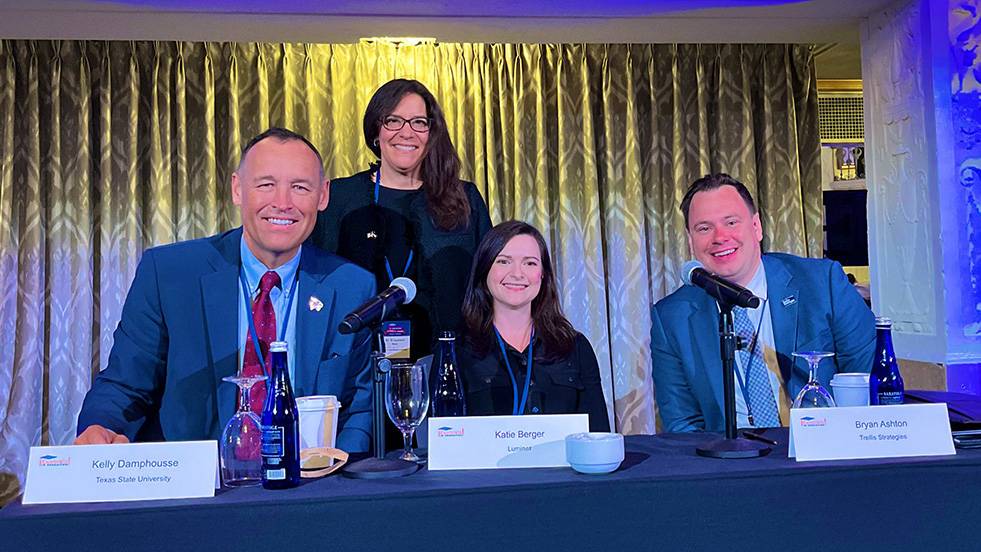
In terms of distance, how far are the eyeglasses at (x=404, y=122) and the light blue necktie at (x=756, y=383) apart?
3.45ft

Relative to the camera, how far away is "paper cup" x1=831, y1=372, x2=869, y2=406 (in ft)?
5.49

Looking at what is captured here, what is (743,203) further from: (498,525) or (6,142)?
(6,142)

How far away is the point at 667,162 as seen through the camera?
517 cm

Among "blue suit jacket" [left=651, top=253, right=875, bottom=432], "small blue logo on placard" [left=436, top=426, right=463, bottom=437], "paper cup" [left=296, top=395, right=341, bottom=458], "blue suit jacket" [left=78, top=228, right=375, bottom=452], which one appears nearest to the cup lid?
"paper cup" [left=296, top=395, right=341, bottom=458]

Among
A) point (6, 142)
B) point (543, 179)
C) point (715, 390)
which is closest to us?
point (715, 390)

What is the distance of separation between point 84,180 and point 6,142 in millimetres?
417

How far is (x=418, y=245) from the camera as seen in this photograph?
273 cm

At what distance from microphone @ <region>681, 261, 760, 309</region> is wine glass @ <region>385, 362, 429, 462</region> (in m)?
0.54

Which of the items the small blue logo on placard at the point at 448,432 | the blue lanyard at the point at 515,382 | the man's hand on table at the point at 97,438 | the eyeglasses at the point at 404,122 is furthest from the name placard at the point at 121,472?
the eyeglasses at the point at 404,122

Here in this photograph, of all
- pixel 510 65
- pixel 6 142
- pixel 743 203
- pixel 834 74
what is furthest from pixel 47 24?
pixel 834 74

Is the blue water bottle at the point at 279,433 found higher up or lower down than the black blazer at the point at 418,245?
lower down

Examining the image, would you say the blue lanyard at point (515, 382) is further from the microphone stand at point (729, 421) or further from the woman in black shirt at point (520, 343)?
the microphone stand at point (729, 421)

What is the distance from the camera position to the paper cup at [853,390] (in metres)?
1.67

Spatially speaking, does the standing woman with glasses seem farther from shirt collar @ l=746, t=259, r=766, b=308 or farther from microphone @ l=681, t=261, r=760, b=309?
microphone @ l=681, t=261, r=760, b=309
